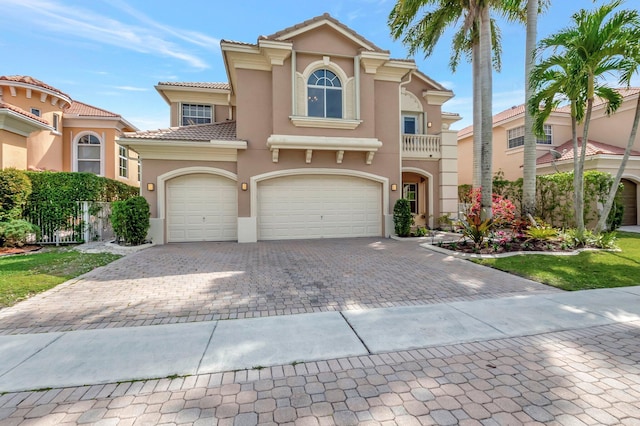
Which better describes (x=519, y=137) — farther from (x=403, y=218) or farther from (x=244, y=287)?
(x=244, y=287)

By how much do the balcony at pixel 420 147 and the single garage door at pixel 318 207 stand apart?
8.73 feet

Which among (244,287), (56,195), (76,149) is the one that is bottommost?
(244,287)

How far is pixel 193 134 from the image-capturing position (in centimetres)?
1172

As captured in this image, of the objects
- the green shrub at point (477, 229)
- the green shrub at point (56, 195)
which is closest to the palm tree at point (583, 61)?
the green shrub at point (477, 229)

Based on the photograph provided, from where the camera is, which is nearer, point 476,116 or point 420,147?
point 476,116

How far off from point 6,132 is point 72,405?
14.2 m

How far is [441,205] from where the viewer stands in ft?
47.7

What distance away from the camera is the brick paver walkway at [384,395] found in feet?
7.47

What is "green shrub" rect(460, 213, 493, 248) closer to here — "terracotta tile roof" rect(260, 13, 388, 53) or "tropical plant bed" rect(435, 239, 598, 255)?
"tropical plant bed" rect(435, 239, 598, 255)

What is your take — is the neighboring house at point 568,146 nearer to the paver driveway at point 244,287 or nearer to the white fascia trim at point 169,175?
the paver driveway at point 244,287

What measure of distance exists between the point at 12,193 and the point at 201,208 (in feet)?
19.4

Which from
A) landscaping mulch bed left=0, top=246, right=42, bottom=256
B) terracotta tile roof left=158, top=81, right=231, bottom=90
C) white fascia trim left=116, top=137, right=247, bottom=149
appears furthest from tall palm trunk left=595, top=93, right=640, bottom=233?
landscaping mulch bed left=0, top=246, right=42, bottom=256

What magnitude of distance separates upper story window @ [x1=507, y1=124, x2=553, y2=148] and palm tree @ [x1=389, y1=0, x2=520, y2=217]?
645 cm

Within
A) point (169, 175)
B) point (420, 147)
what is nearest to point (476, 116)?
point (420, 147)
